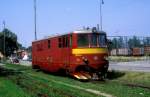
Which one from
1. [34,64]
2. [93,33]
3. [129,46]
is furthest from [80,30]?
[129,46]

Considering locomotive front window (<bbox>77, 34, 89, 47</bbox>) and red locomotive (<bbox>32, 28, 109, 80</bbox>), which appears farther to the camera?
locomotive front window (<bbox>77, 34, 89, 47</bbox>)

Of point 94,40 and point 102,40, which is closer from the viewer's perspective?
point 94,40

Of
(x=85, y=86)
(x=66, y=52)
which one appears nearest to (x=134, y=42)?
(x=66, y=52)

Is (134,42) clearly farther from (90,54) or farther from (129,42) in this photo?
(90,54)

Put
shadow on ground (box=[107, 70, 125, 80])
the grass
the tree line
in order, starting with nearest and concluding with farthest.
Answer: the grass
shadow on ground (box=[107, 70, 125, 80])
the tree line

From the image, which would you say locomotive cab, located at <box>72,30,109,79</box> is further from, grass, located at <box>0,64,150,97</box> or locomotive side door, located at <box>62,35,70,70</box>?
locomotive side door, located at <box>62,35,70,70</box>

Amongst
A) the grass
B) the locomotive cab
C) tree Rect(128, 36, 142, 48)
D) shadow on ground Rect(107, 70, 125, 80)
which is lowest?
the grass

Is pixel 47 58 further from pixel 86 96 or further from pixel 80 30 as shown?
pixel 86 96

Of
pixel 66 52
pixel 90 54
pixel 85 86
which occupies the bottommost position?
pixel 85 86

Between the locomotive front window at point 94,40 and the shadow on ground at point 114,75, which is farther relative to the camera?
the shadow on ground at point 114,75

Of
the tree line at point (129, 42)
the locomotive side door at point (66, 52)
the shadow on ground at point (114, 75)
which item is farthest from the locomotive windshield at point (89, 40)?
the tree line at point (129, 42)

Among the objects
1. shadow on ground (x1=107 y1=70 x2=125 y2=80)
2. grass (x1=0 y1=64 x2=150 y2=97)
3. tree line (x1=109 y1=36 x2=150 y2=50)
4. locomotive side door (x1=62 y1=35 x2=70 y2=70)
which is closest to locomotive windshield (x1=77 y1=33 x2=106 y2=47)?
locomotive side door (x1=62 y1=35 x2=70 y2=70)

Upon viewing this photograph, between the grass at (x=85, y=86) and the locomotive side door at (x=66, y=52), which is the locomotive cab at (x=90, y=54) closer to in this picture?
the grass at (x=85, y=86)

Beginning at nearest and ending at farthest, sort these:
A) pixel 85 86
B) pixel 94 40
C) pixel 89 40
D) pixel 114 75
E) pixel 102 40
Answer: pixel 85 86, pixel 89 40, pixel 94 40, pixel 102 40, pixel 114 75
